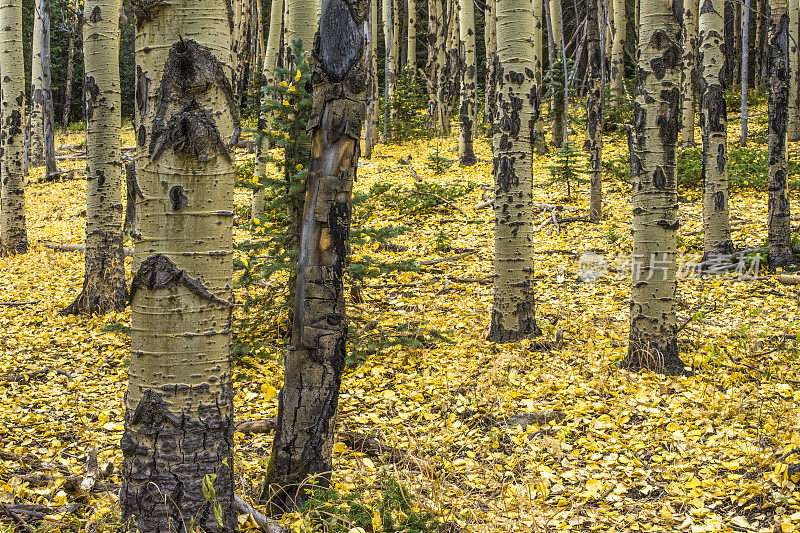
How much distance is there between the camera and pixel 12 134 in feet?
33.8

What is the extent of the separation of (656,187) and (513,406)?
2379mm

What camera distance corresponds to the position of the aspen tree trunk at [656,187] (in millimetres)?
5289

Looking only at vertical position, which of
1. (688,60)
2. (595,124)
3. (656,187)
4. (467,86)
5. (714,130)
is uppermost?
(467,86)

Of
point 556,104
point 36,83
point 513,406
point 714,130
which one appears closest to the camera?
point 513,406

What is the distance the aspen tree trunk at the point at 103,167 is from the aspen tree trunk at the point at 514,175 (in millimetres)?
4600

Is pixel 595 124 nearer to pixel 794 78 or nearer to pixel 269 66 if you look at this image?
pixel 269 66

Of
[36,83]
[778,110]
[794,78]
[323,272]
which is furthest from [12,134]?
[794,78]

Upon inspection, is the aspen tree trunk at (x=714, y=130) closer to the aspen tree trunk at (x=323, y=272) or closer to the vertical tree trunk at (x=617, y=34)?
the aspen tree trunk at (x=323, y=272)

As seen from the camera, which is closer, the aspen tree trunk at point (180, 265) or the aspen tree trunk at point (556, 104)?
the aspen tree trunk at point (180, 265)

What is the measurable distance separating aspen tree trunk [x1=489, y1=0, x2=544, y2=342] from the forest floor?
1.26 feet

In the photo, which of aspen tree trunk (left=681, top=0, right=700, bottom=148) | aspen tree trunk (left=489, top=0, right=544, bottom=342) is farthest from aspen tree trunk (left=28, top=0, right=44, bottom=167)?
aspen tree trunk (left=681, top=0, right=700, bottom=148)

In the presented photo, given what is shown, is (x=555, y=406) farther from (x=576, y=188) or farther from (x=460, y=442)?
(x=576, y=188)

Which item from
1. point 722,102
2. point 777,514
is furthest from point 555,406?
point 722,102

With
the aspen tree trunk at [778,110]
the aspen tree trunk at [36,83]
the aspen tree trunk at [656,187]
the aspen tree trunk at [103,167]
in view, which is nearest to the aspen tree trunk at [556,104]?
the aspen tree trunk at [778,110]
